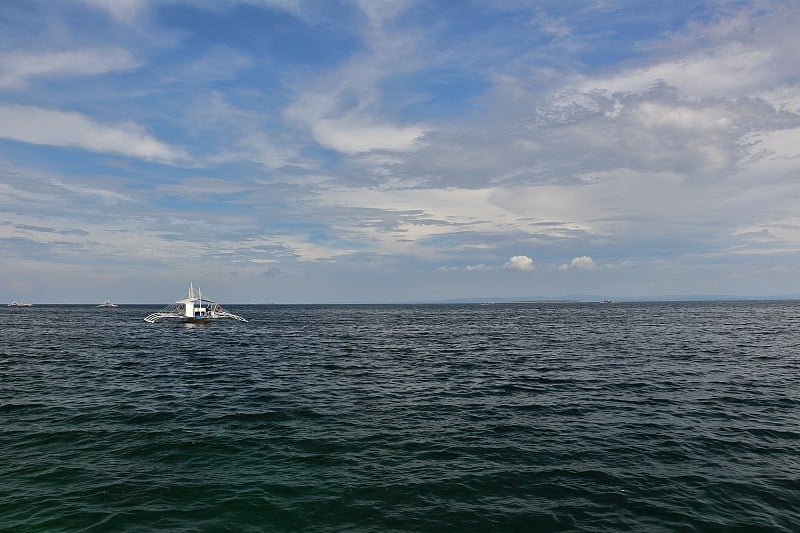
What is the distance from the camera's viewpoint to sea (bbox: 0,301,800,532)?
584 inches

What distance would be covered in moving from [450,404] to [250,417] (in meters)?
12.3

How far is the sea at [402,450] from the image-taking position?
14836mm

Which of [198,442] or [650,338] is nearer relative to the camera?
[198,442]

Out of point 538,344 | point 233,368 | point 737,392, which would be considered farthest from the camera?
point 538,344

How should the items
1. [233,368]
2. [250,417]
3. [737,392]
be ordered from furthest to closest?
1. [233,368]
2. [737,392]
3. [250,417]

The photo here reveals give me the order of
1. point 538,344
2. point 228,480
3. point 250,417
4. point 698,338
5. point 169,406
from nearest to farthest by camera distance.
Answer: point 228,480
point 250,417
point 169,406
point 538,344
point 698,338

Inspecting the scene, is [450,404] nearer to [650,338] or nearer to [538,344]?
[538,344]

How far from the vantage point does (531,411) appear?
2755 centimetres

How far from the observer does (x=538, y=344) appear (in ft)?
220

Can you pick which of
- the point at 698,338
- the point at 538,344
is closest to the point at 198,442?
the point at 538,344

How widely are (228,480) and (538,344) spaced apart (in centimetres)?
5662

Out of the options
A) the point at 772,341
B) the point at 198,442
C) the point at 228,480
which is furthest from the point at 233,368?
the point at 772,341

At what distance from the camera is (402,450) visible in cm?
2058

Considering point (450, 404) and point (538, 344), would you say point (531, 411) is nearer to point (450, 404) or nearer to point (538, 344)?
point (450, 404)
